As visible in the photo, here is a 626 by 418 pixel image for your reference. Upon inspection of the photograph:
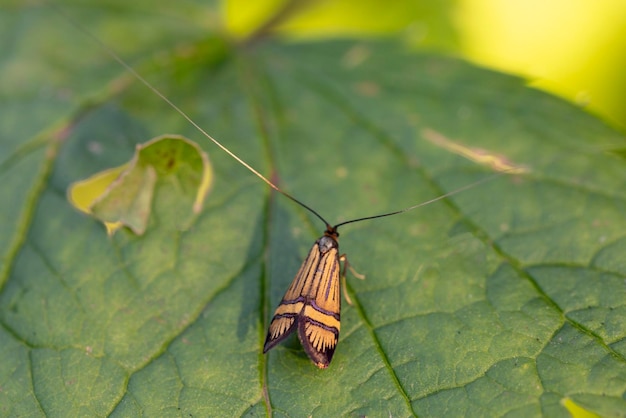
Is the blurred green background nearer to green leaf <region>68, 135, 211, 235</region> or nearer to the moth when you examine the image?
green leaf <region>68, 135, 211, 235</region>

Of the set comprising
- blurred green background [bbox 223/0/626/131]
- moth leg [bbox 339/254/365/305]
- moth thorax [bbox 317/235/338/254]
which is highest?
blurred green background [bbox 223/0/626/131]

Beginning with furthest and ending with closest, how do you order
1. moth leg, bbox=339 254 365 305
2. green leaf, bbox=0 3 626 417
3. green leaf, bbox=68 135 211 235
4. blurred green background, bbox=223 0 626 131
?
blurred green background, bbox=223 0 626 131
green leaf, bbox=68 135 211 235
moth leg, bbox=339 254 365 305
green leaf, bbox=0 3 626 417

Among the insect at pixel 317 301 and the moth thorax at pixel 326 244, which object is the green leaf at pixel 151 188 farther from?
the moth thorax at pixel 326 244

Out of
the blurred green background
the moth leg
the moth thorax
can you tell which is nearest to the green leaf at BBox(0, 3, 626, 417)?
the moth leg

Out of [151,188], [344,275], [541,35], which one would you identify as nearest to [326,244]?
[344,275]

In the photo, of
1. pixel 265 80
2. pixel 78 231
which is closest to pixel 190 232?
pixel 78 231

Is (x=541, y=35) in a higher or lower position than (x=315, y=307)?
higher

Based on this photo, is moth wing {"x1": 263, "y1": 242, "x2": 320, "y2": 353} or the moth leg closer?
moth wing {"x1": 263, "y1": 242, "x2": 320, "y2": 353}

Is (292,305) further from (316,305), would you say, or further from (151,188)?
(151,188)
